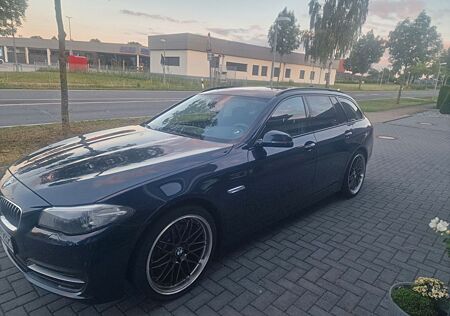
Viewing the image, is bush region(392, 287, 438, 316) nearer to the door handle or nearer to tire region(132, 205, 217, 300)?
tire region(132, 205, 217, 300)

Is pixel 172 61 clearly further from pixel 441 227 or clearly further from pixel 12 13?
pixel 441 227

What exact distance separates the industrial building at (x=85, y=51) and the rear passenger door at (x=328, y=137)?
64.7 m

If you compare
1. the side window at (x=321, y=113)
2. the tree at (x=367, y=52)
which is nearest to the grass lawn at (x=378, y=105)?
the side window at (x=321, y=113)

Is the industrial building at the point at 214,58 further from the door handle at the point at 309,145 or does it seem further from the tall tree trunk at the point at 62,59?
the door handle at the point at 309,145

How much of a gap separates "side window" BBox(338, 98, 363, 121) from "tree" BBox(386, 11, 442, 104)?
23.3 m

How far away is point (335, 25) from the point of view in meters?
28.9

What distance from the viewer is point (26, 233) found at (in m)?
2.16

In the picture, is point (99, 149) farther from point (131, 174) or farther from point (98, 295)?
point (98, 295)

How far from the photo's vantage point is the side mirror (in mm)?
3057

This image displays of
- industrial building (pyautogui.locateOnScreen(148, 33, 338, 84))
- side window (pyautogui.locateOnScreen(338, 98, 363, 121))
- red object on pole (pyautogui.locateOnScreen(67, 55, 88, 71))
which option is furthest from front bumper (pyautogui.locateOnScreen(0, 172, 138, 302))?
red object on pole (pyautogui.locateOnScreen(67, 55, 88, 71))

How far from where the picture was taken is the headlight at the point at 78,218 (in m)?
2.04

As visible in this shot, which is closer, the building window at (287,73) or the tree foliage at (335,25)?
the tree foliage at (335,25)

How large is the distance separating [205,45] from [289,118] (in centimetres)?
4504

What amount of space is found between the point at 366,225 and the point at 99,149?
11.4ft
